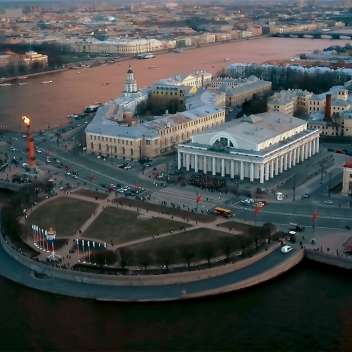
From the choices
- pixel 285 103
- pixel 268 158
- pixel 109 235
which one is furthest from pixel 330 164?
pixel 109 235

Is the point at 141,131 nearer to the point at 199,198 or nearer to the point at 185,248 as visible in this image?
the point at 199,198

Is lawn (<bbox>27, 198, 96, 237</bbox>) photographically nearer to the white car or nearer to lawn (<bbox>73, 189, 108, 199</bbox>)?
lawn (<bbox>73, 189, 108, 199</bbox>)

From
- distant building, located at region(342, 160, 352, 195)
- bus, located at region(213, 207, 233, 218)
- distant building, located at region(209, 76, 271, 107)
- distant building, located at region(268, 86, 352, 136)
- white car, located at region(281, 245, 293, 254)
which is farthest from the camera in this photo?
distant building, located at region(209, 76, 271, 107)

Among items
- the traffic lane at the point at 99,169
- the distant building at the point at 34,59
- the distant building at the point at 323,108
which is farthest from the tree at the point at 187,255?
the distant building at the point at 34,59

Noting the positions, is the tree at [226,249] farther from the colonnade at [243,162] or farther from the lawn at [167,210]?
the colonnade at [243,162]

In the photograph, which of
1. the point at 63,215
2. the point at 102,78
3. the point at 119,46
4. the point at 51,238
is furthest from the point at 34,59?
the point at 51,238

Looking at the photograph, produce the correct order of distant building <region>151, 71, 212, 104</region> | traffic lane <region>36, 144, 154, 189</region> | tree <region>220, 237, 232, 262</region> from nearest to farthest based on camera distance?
tree <region>220, 237, 232, 262</region> < traffic lane <region>36, 144, 154, 189</region> < distant building <region>151, 71, 212, 104</region>

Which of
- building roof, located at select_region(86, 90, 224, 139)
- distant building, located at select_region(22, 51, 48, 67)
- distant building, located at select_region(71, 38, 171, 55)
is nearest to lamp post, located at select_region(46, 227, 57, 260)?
building roof, located at select_region(86, 90, 224, 139)
